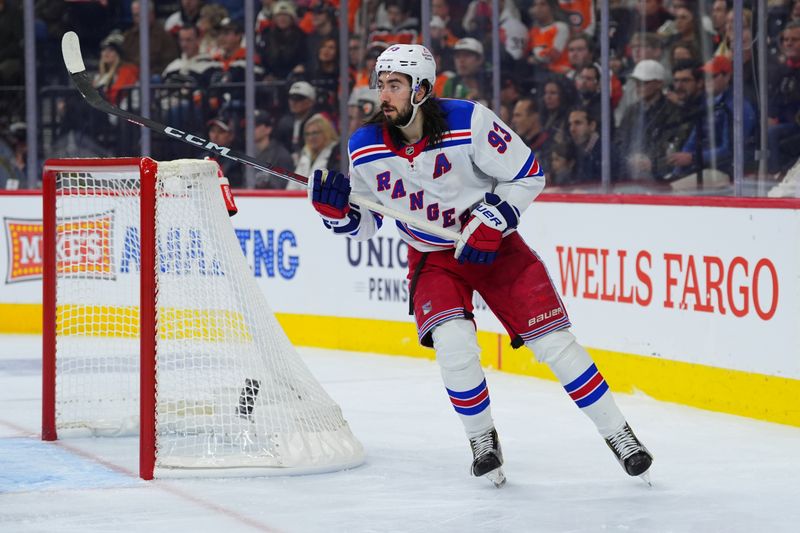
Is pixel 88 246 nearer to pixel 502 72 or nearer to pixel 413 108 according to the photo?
pixel 413 108

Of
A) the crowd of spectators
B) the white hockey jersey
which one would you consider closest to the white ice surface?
the white hockey jersey

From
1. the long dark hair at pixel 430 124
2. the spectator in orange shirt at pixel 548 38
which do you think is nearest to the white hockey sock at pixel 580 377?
the long dark hair at pixel 430 124

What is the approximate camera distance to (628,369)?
543 centimetres

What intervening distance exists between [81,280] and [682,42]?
2926 mm

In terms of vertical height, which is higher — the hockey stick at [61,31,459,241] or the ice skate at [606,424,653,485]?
the hockey stick at [61,31,459,241]

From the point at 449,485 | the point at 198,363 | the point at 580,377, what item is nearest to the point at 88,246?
the point at 198,363

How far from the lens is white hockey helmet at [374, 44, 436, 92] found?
3662 mm

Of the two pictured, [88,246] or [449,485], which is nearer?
[449,485]

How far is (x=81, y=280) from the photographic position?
516 centimetres

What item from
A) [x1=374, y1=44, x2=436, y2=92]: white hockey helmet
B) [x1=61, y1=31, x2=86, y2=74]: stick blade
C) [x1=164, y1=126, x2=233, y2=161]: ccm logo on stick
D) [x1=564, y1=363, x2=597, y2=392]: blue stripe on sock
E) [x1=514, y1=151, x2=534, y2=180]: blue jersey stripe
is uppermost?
[x1=61, y1=31, x2=86, y2=74]: stick blade

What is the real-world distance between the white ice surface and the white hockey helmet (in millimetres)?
1070

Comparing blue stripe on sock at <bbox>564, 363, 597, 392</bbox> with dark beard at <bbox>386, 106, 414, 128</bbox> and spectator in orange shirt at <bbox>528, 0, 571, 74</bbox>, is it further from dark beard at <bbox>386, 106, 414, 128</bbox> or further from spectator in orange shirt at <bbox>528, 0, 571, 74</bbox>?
spectator in orange shirt at <bbox>528, 0, 571, 74</bbox>

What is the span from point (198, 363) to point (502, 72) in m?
3.53

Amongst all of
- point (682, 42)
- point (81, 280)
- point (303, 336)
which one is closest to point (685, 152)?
point (682, 42)
